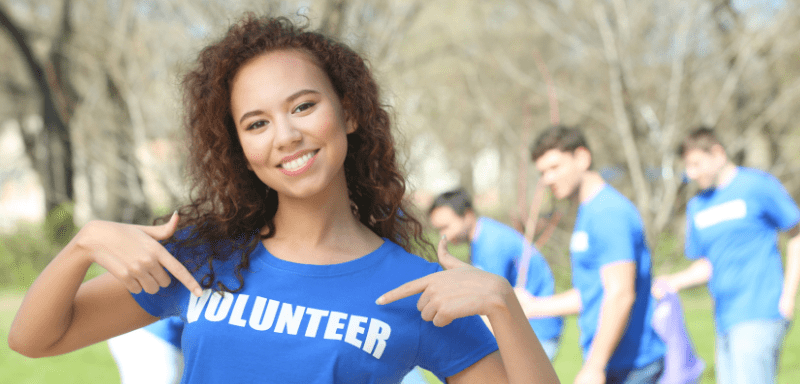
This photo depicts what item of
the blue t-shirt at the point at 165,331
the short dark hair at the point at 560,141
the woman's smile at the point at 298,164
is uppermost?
the woman's smile at the point at 298,164

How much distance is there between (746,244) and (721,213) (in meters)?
0.25

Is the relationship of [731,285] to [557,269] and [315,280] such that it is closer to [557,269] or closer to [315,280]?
[315,280]

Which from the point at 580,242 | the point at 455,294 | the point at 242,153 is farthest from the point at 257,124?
the point at 580,242

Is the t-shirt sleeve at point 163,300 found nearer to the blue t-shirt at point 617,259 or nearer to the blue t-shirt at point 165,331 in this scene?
the blue t-shirt at point 165,331

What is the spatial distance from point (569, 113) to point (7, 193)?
14.4m

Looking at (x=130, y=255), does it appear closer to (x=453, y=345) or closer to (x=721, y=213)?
(x=453, y=345)

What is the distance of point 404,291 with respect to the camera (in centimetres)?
142

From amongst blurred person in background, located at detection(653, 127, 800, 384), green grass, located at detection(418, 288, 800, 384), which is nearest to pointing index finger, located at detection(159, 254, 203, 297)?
blurred person in background, located at detection(653, 127, 800, 384)

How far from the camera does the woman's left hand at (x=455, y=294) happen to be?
1389 mm

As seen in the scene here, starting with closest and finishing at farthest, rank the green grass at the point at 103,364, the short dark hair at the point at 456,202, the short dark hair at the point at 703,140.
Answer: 1. the short dark hair at the point at 703,140
2. the short dark hair at the point at 456,202
3. the green grass at the point at 103,364

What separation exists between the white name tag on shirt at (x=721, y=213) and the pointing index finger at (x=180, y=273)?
13.2 ft

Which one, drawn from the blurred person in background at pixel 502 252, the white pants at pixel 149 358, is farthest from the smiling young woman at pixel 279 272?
the blurred person in background at pixel 502 252

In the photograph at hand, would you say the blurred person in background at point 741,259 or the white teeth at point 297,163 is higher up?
the white teeth at point 297,163

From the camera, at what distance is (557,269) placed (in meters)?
10.2
